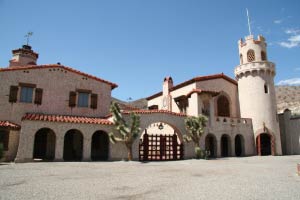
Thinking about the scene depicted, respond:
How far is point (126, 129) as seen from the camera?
782 inches

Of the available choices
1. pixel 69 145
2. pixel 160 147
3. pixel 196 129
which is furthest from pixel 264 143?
pixel 69 145

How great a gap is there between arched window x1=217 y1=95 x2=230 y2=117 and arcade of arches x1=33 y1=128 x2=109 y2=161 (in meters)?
14.7

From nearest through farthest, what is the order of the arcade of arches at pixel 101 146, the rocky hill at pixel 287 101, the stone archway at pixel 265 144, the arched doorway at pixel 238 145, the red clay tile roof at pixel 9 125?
1. the red clay tile roof at pixel 9 125
2. the arcade of arches at pixel 101 146
3. the stone archway at pixel 265 144
4. the arched doorway at pixel 238 145
5. the rocky hill at pixel 287 101

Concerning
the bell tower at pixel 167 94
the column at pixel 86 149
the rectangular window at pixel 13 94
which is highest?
the bell tower at pixel 167 94

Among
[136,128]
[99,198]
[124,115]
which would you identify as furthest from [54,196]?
[124,115]

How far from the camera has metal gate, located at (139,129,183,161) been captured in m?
21.9

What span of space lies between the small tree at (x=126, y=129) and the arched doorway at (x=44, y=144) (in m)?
6.13

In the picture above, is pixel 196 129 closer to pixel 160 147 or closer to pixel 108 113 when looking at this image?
pixel 160 147

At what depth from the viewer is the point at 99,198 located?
7.24 meters

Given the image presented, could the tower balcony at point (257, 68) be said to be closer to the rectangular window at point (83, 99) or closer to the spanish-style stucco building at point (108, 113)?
the spanish-style stucco building at point (108, 113)

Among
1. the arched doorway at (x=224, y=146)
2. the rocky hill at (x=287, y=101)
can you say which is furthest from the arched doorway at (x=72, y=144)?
the arched doorway at (x=224, y=146)

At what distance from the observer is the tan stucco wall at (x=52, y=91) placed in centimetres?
2058

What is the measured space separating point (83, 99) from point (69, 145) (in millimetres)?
4726

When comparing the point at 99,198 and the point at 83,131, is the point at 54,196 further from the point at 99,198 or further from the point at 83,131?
the point at 83,131
